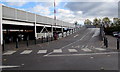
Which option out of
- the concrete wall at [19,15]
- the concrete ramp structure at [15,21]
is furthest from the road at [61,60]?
the concrete wall at [19,15]

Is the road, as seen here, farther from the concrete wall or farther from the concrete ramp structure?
the concrete wall

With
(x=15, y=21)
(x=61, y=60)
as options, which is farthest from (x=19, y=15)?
(x=61, y=60)

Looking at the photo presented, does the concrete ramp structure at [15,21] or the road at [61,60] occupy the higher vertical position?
the concrete ramp structure at [15,21]

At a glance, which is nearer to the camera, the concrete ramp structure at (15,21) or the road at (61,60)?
the road at (61,60)

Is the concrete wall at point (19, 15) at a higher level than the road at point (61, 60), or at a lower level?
higher

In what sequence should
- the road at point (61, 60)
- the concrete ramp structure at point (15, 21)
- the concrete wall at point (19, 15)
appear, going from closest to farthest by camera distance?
the road at point (61, 60), the concrete ramp structure at point (15, 21), the concrete wall at point (19, 15)

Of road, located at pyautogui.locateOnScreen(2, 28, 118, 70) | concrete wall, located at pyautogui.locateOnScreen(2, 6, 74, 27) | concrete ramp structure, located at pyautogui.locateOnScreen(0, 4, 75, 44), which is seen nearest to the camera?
road, located at pyautogui.locateOnScreen(2, 28, 118, 70)

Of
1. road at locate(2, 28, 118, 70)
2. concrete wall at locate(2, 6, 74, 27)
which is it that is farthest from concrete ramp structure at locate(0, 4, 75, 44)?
road at locate(2, 28, 118, 70)

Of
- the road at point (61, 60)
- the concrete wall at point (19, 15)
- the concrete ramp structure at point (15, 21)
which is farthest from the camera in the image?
the concrete wall at point (19, 15)

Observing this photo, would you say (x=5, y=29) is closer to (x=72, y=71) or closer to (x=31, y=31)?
(x=31, y=31)

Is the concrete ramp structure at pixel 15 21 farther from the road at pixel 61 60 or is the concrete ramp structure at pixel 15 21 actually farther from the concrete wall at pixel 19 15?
the road at pixel 61 60

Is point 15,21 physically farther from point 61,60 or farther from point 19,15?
point 61,60

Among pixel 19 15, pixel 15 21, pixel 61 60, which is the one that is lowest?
pixel 61 60

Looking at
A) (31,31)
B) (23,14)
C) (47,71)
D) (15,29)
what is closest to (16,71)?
(47,71)
